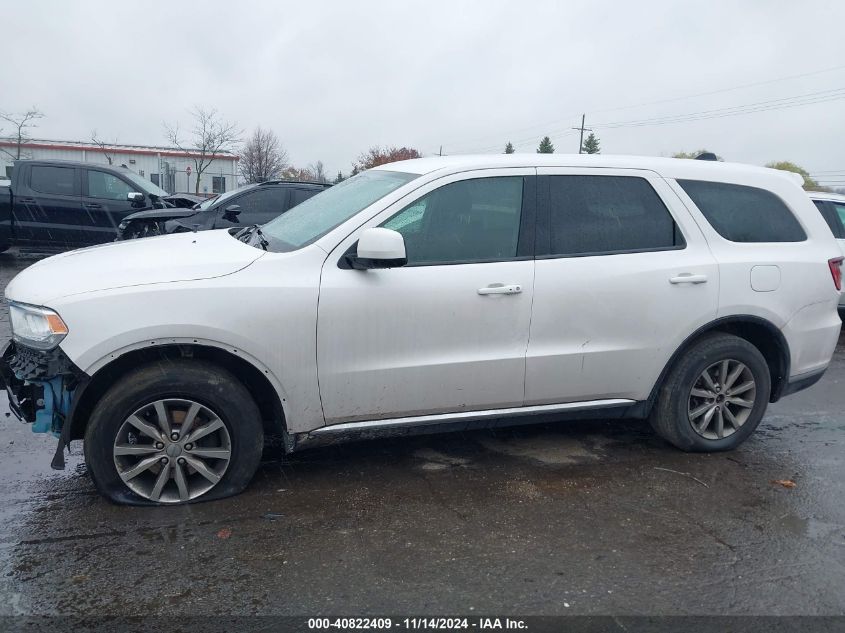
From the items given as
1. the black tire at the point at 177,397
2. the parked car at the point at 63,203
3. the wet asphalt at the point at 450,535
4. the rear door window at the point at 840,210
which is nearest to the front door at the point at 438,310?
the black tire at the point at 177,397

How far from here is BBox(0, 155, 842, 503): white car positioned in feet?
11.6

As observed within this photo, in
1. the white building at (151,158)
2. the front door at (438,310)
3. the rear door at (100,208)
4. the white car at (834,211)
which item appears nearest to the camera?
the front door at (438,310)

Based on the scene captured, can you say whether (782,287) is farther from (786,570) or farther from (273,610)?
(273,610)

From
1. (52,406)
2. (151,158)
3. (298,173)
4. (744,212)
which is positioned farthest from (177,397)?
(298,173)

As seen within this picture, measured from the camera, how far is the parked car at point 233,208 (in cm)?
972

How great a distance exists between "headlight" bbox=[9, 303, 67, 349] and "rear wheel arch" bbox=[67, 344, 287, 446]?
25 cm

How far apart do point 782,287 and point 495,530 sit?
253 cm

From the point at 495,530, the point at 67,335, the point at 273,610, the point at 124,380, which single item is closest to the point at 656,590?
the point at 495,530

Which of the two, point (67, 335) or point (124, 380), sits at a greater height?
point (67, 335)

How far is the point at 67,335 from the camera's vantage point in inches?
132

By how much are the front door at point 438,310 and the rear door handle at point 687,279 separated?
940mm

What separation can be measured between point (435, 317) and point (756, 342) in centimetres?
238

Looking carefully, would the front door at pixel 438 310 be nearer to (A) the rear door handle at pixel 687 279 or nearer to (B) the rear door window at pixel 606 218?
(B) the rear door window at pixel 606 218

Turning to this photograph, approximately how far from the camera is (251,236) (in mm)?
4453
